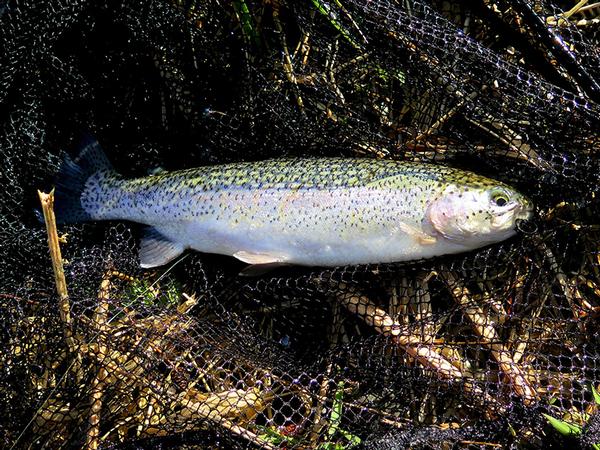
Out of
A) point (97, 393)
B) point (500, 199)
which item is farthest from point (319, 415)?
point (500, 199)

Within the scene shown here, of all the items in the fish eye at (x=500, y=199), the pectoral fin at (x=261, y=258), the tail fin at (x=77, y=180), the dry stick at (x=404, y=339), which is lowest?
the dry stick at (x=404, y=339)

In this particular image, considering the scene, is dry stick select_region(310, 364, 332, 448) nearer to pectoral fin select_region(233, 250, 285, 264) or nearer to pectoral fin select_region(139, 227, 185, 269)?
pectoral fin select_region(233, 250, 285, 264)

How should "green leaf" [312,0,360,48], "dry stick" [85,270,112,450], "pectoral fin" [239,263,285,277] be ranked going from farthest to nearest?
"pectoral fin" [239,263,285,277], "green leaf" [312,0,360,48], "dry stick" [85,270,112,450]

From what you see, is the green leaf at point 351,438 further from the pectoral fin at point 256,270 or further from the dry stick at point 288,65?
the dry stick at point 288,65

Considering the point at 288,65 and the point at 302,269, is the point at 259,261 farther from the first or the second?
the point at 288,65

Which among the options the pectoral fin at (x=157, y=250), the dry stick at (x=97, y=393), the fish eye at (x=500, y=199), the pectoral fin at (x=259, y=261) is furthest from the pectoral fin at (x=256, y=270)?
the fish eye at (x=500, y=199)

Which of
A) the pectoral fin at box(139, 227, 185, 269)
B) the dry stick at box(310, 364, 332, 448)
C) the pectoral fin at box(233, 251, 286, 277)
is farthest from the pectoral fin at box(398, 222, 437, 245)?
the pectoral fin at box(139, 227, 185, 269)

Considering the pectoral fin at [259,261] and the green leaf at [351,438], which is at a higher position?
the pectoral fin at [259,261]
